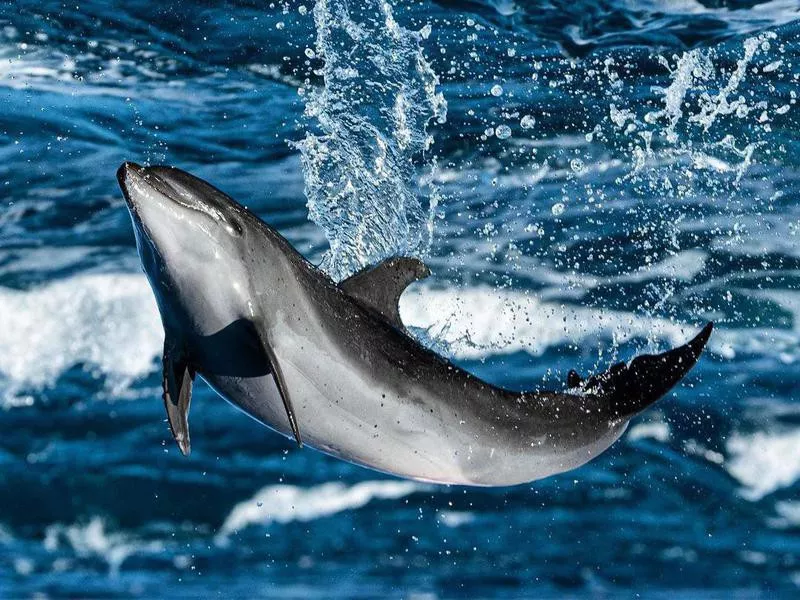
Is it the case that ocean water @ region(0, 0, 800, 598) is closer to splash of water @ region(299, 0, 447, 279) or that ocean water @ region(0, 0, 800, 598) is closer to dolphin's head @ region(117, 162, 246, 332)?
splash of water @ region(299, 0, 447, 279)

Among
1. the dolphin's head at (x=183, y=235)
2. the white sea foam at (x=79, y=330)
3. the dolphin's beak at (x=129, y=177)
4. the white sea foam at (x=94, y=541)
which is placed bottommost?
the white sea foam at (x=94, y=541)

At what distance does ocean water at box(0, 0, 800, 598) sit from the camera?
34.1 ft

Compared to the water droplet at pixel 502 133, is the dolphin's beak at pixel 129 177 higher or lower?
higher

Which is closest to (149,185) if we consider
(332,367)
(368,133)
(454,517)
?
(332,367)

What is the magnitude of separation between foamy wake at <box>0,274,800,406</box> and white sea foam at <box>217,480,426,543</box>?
1.60m

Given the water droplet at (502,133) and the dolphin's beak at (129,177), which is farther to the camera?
the water droplet at (502,133)

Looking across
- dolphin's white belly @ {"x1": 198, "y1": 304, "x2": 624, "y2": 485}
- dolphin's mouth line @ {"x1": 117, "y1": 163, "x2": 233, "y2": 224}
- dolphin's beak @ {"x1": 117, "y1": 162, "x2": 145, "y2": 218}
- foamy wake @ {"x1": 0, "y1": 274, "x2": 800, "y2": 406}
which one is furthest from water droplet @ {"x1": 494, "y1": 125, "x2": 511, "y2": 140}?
dolphin's beak @ {"x1": 117, "y1": 162, "x2": 145, "y2": 218}

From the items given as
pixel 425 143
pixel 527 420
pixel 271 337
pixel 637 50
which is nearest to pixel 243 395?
pixel 271 337

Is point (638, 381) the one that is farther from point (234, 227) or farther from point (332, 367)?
point (234, 227)

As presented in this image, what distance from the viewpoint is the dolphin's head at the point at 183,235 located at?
479cm

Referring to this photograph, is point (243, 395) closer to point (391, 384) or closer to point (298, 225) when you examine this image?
point (391, 384)

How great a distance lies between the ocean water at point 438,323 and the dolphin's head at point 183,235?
4.72m

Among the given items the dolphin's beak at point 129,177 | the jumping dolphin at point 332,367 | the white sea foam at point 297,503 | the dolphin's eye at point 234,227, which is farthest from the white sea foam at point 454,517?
the dolphin's beak at point 129,177

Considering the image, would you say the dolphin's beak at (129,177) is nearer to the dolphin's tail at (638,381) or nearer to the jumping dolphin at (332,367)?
the jumping dolphin at (332,367)
